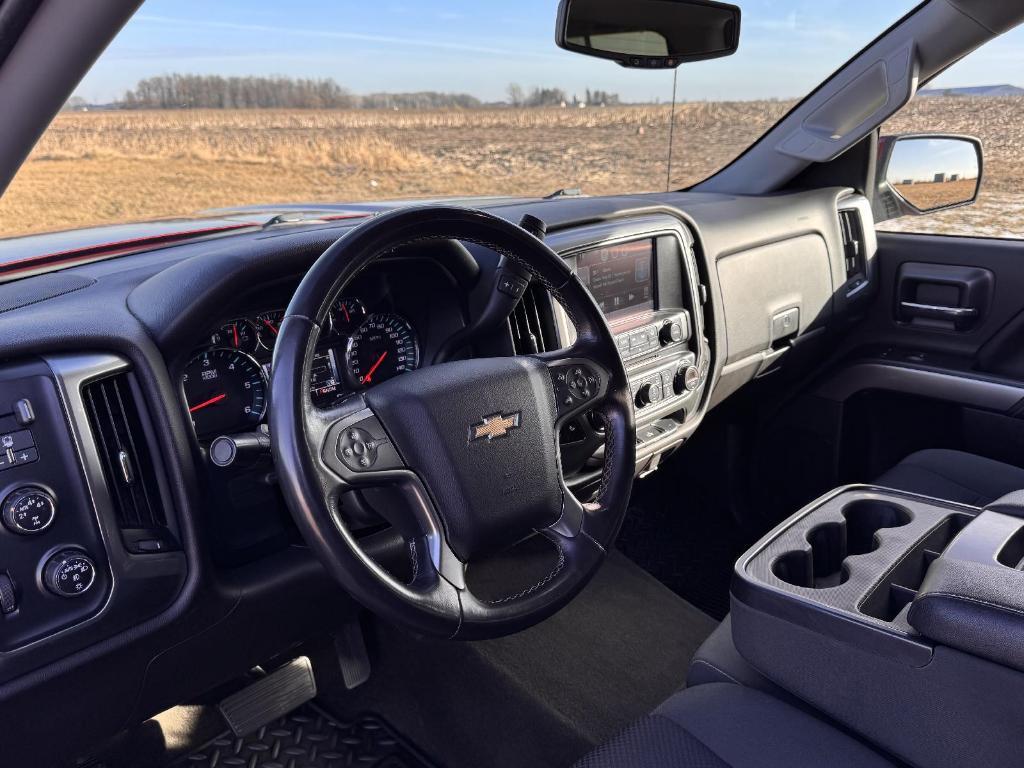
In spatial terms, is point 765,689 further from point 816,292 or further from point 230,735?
point 816,292

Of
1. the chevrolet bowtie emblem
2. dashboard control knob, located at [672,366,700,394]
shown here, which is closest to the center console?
the chevrolet bowtie emblem

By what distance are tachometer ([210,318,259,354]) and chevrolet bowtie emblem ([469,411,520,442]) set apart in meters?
0.49

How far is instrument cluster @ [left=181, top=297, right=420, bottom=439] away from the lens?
1594 millimetres

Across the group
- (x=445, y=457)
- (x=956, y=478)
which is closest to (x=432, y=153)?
(x=956, y=478)

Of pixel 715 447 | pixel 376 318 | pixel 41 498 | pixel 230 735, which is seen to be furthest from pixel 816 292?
pixel 41 498

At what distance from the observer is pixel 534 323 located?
197cm

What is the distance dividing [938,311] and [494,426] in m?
2.14

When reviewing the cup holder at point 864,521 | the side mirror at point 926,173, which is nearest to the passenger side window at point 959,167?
the side mirror at point 926,173

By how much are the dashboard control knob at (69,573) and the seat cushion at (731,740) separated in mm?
795

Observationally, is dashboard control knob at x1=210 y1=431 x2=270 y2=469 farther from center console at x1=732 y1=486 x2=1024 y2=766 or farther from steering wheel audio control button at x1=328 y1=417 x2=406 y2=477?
center console at x1=732 y1=486 x2=1024 y2=766

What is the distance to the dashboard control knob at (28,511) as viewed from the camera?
52.0 inches

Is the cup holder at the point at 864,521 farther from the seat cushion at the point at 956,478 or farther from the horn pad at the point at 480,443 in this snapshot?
the horn pad at the point at 480,443

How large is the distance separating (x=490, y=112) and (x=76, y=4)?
7.72 feet

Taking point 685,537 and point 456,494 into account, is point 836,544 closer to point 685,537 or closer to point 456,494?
point 456,494
